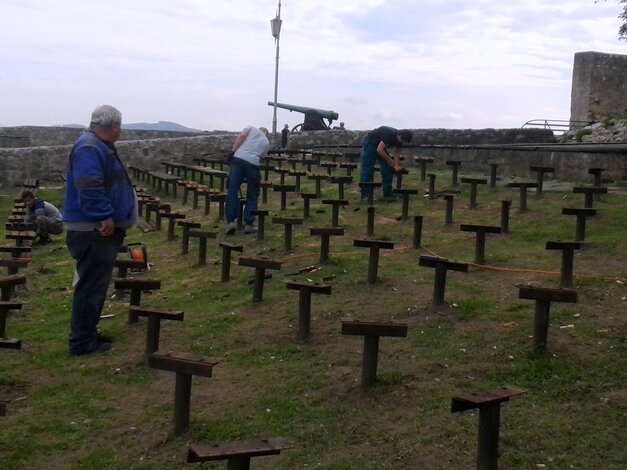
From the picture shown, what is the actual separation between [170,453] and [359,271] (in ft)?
11.4

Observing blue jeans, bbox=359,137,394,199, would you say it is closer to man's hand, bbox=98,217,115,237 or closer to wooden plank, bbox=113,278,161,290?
wooden plank, bbox=113,278,161,290

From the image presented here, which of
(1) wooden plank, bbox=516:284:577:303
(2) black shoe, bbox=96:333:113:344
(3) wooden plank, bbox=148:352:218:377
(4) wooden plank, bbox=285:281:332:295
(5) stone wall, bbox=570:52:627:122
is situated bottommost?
(2) black shoe, bbox=96:333:113:344

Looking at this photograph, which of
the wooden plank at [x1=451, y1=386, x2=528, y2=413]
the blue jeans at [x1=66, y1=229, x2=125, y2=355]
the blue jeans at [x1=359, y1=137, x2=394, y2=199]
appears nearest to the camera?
the wooden plank at [x1=451, y1=386, x2=528, y2=413]

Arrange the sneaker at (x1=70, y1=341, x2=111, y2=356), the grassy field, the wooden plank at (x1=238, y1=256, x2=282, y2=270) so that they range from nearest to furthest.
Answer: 1. the grassy field
2. the sneaker at (x1=70, y1=341, x2=111, y2=356)
3. the wooden plank at (x1=238, y1=256, x2=282, y2=270)

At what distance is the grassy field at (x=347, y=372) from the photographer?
3938 mm

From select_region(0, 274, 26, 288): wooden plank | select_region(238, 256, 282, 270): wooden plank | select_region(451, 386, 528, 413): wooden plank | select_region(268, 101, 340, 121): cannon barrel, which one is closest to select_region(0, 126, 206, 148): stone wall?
select_region(268, 101, 340, 121): cannon barrel

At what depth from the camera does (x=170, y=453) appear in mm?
4117

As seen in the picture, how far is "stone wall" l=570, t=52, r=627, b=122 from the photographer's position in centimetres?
2322

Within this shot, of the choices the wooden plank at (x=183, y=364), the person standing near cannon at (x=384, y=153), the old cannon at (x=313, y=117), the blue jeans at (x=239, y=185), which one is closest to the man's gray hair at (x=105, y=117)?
the wooden plank at (x=183, y=364)

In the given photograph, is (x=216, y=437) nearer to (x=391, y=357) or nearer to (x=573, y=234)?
(x=391, y=357)

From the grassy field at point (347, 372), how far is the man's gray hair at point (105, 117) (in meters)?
1.59

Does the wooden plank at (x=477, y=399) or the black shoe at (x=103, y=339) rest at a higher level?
the wooden plank at (x=477, y=399)

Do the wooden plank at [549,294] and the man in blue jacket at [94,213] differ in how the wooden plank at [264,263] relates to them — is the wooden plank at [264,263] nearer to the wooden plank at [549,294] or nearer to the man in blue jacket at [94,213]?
the man in blue jacket at [94,213]

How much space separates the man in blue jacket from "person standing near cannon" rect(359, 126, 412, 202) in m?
6.01
